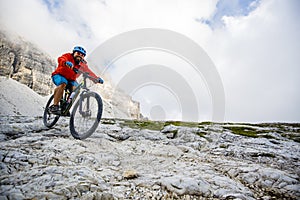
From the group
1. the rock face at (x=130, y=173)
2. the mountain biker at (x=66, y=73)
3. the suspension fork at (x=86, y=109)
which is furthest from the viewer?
the suspension fork at (x=86, y=109)

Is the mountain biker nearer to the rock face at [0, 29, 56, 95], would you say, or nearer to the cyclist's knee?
the cyclist's knee

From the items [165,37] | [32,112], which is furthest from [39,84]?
[165,37]

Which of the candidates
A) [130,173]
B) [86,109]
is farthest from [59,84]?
[130,173]

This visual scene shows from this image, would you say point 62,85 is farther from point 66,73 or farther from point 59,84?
point 66,73

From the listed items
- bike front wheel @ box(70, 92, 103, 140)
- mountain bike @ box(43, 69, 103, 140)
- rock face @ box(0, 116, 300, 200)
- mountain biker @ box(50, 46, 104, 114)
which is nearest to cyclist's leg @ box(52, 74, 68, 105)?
mountain biker @ box(50, 46, 104, 114)

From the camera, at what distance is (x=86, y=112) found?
9234 millimetres

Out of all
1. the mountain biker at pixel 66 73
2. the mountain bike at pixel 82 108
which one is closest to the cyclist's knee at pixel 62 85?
the mountain biker at pixel 66 73

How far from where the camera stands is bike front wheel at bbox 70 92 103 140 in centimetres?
907

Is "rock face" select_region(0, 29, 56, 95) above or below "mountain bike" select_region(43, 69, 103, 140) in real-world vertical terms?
above

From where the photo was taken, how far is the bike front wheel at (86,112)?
29.8ft

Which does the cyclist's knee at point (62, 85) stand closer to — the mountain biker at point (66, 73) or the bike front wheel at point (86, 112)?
the mountain biker at point (66, 73)

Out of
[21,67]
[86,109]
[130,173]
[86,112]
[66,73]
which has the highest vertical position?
[21,67]

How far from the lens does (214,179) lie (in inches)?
232

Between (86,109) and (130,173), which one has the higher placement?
(86,109)
